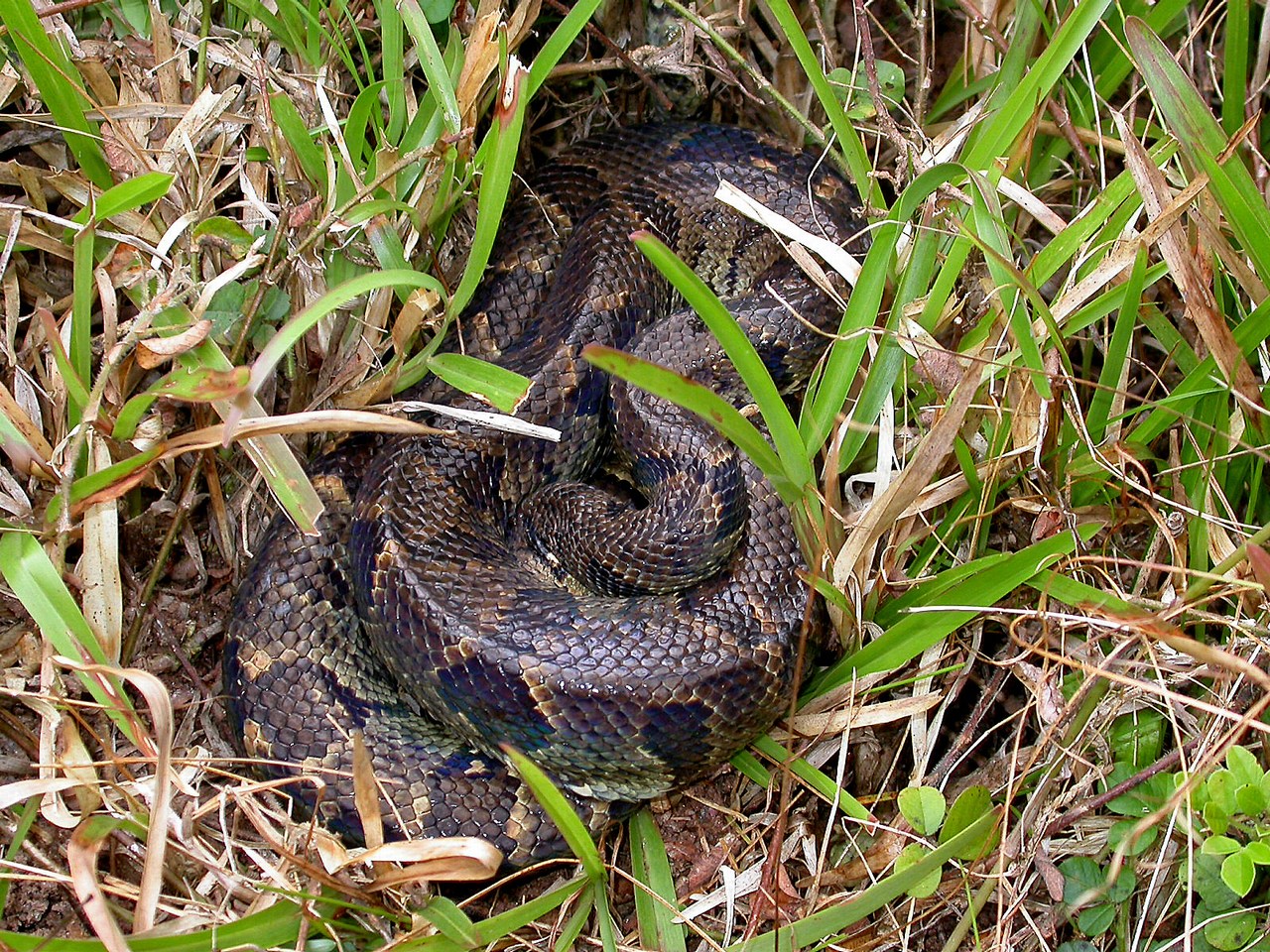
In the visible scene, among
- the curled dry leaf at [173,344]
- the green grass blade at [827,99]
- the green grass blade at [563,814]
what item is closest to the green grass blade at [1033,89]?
the green grass blade at [827,99]

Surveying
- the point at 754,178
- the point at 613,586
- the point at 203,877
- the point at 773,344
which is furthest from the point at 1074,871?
the point at 754,178

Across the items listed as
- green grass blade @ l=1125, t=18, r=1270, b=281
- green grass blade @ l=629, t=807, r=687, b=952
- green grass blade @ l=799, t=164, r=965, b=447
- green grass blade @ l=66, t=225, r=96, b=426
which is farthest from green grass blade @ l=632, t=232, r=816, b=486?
green grass blade @ l=66, t=225, r=96, b=426

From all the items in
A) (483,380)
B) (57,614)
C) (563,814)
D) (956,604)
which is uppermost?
(483,380)

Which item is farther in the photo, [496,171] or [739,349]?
[496,171]

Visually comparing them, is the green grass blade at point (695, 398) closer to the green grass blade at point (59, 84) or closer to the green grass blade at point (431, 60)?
the green grass blade at point (431, 60)

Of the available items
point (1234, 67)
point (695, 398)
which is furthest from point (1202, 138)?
point (695, 398)

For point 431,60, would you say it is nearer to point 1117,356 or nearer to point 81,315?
point 81,315

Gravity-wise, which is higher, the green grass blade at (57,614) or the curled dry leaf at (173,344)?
the curled dry leaf at (173,344)

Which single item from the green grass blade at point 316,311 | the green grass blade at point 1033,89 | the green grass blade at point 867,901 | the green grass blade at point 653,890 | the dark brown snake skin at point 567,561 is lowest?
the green grass blade at point 653,890

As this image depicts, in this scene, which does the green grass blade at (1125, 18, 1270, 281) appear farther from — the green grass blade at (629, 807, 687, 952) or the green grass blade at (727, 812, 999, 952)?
the green grass blade at (629, 807, 687, 952)
